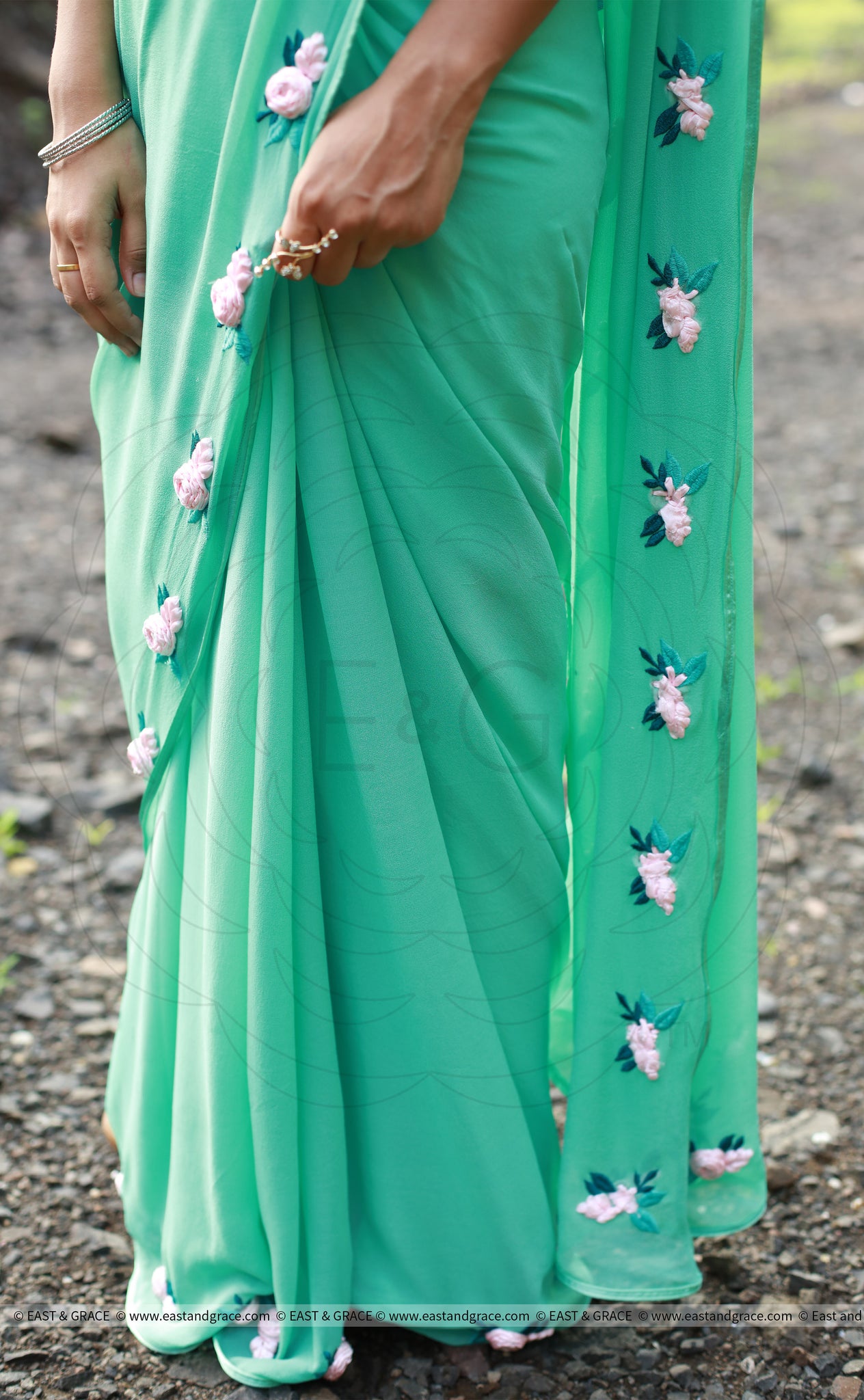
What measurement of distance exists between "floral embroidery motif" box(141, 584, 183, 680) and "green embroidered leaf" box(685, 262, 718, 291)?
0.63 m

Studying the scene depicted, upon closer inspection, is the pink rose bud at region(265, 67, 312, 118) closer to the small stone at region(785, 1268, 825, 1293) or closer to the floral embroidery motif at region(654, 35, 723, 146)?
the floral embroidery motif at region(654, 35, 723, 146)

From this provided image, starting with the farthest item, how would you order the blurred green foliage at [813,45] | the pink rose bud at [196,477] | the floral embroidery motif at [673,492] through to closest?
1. the blurred green foliage at [813,45]
2. the floral embroidery motif at [673,492]
3. the pink rose bud at [196,477]

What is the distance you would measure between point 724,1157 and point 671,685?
0.59 metres

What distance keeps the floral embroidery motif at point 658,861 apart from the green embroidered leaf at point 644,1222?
355 mm

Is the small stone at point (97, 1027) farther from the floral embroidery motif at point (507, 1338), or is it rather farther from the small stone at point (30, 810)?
the floral embroidery motif at point (507, 1338)

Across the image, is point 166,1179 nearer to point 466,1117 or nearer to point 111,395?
point 466,1117

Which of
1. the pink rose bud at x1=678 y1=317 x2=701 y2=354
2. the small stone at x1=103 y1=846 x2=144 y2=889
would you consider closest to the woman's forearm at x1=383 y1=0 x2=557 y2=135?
the pink rose bud at x1=678 y1=317 x2=701 y2=354

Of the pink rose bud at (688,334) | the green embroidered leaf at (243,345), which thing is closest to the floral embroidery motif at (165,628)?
the green embroidered leaf at (243,345)

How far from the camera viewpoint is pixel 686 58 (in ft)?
3.81

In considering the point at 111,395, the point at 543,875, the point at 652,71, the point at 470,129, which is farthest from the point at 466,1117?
the point at 652,71

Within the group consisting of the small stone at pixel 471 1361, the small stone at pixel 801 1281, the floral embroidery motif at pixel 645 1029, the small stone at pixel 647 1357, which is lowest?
the small stone at pixel 647 1357

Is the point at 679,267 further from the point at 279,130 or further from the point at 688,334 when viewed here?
the point at 279,130

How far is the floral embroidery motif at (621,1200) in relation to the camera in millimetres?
1332

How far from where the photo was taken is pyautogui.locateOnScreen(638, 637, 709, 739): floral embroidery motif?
1.27m
